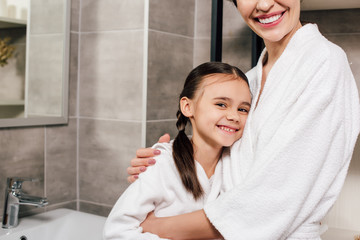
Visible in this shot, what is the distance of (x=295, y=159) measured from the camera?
2.76ft

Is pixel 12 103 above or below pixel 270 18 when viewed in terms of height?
below

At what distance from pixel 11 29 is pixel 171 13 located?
2.07 feet

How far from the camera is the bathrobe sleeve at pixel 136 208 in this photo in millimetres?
962

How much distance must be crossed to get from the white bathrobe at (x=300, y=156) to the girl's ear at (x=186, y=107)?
26 cm

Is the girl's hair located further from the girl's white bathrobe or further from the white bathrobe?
the white bathrobe

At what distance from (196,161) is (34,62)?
0.84 m

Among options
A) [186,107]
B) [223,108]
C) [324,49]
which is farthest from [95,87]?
[324,49]

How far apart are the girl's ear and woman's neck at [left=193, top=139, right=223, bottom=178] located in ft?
0.29

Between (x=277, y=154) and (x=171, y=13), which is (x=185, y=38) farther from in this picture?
(x=277, y=154)

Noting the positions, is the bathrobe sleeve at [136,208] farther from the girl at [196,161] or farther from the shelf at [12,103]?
the shelf at [12,103]

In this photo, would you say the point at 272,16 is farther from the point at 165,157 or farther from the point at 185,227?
the point at 185,227

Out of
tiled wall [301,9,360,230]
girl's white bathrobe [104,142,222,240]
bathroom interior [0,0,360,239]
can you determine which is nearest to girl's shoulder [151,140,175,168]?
girl's white bathrobe [104,142,222,240]

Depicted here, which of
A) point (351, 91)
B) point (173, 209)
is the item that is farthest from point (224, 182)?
point (351, 91)

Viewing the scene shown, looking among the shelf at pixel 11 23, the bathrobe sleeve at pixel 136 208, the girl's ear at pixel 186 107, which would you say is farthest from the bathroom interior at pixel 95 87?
the bathrobe sleeve at pixel 136 208
